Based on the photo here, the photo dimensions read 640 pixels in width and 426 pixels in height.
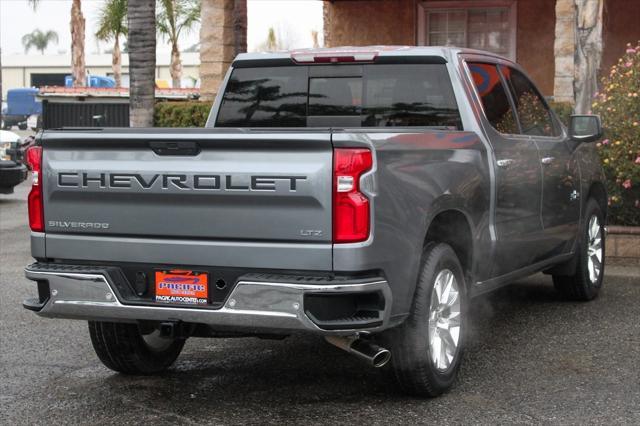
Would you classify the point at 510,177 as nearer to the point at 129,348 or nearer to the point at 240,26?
the point at 129,348

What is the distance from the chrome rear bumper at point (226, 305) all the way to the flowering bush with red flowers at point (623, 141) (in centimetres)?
650

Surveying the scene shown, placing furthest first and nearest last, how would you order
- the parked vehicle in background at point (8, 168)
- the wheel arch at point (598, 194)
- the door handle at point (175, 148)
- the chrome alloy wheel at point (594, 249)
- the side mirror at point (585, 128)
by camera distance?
1. the parked vehicle in background at point (8, 168)
2. the chrome alloy wheel at point (594, 249)
3. the wheel arch at point (598, 194)
4. the side mirror at point (585, 128)
5. the door handle at point (175, 148)

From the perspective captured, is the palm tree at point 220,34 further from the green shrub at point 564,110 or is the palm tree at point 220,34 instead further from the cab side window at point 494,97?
the cab side window at point 494,97

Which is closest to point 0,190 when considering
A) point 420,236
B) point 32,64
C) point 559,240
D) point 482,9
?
point 482,9

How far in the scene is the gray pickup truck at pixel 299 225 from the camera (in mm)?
4840

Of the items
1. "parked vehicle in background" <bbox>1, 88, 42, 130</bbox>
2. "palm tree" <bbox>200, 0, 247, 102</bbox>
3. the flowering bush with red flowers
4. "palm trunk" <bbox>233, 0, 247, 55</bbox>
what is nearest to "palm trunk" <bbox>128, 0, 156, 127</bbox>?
"palm tree" <bbox>200, 0, 247, 102</bbox>

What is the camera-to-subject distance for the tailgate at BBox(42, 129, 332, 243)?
4.84m

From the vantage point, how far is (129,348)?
608cm

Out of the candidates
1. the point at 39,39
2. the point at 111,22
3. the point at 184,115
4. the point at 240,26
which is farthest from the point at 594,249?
the point at 39,39

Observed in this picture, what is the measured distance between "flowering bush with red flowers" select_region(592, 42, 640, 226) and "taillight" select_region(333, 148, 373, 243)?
642cm

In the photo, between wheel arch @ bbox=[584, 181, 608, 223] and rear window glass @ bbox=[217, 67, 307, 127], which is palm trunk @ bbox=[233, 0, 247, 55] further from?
rear window glass @ bbox=[217, 67, 307, 127]

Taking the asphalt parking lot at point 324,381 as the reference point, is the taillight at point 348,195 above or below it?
above

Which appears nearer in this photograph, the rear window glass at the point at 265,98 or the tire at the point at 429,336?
the tire at the point at 429,336

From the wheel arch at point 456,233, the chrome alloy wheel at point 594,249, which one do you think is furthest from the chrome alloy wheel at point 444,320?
the chrome alloy wheel at point 594,249
